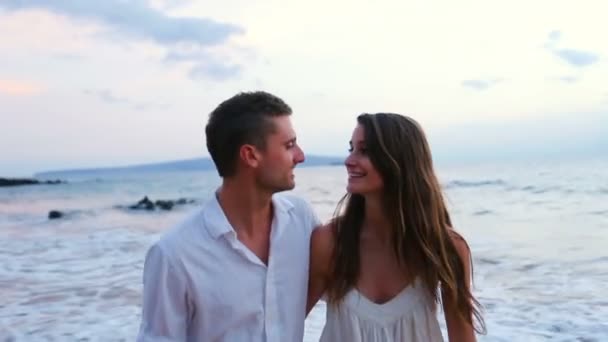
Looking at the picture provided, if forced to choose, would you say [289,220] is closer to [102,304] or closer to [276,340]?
[276,340]

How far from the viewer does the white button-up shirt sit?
8.61 feet

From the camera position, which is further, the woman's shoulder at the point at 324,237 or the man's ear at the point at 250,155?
the woman's shoulder at the point at 324,237

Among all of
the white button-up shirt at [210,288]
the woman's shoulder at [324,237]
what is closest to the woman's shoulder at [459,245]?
the woman's shoulder at [324,237]

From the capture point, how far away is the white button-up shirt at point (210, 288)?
262cm

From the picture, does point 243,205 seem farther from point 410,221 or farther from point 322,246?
point 410,221

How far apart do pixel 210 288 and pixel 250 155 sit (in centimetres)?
52

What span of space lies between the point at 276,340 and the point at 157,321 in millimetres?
443

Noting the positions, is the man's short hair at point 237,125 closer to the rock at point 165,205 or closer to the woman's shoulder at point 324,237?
the woman's shoulder at point 324,237

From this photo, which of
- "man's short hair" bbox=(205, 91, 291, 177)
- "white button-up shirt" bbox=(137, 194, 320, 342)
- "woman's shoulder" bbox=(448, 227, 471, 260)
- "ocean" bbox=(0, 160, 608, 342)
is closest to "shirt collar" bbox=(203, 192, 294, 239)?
"white button-up shirt" bbox=(137, 194, 320, 342)

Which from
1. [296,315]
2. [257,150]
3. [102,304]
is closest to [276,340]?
[296,315]

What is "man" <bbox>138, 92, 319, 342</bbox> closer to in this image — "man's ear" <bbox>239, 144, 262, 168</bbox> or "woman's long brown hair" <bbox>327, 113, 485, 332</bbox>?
"man's ear" <bbox>239, 144, 262, 168</bbox>

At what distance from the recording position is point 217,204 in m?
2.77

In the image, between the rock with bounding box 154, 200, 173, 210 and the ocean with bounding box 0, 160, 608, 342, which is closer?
the ocean with bounding box 0, 160, 608, 342

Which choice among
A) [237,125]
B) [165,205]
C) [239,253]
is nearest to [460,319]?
[239,253]
